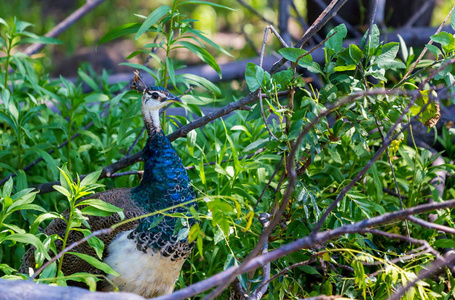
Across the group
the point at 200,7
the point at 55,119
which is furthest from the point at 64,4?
the point at 55,119

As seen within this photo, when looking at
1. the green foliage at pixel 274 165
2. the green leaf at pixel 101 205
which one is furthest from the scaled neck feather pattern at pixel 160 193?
the green leaf at pixel 101 205

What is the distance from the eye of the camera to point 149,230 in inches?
91.0

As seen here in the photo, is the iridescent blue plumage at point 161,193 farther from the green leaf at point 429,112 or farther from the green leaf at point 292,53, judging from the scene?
the green leaf at point 429,112

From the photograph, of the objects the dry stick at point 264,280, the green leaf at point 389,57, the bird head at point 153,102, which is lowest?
the dry stick at point 264,280

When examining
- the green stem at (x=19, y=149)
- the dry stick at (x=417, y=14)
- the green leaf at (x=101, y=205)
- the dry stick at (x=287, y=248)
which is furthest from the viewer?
the dry stick at (x=417, y=14)

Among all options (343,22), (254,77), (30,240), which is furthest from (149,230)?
(343,22)

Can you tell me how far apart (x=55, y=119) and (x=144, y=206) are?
1.02 meters

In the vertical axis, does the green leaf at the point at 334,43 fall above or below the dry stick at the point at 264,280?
above

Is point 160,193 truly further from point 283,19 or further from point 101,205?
point 283,19

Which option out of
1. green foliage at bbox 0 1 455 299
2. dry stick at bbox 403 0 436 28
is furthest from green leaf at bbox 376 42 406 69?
dry stick at bbox 403 0 436 28

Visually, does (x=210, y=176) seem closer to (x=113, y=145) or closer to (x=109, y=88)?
(x=113, y=145)

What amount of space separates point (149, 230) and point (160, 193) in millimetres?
183

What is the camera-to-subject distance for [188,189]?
8.15 ft

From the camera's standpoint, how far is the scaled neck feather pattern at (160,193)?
2309mm
